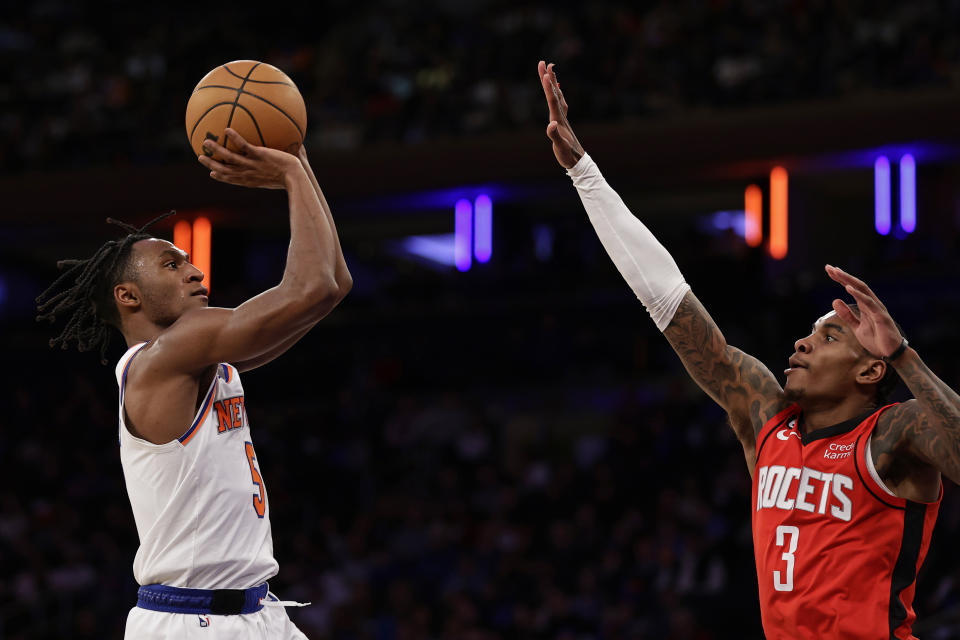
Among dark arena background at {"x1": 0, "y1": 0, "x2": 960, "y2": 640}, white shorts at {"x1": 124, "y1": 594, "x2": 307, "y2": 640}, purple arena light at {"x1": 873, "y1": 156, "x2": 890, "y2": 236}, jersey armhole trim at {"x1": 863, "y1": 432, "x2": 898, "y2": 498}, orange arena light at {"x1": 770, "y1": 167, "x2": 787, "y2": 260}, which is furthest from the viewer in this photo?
orange arena light at {"x1": 770, "y1": 167, "x2": 787, "y2": 260}

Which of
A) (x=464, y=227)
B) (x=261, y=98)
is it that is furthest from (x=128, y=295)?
(x=464, y=227)

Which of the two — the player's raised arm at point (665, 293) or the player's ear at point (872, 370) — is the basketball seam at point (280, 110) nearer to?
the player's raised arm at point (665, 293)

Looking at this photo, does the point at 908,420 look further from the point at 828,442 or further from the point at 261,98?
the point at 261,98

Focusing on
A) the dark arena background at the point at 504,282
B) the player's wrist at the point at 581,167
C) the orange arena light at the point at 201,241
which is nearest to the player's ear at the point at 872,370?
the player's wrist at the point at 581,167

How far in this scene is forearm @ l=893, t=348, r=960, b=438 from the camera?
3311 mm

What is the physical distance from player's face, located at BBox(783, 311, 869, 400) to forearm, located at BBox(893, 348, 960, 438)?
42 cm

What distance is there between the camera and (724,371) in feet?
13.4

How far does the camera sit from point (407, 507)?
12.2 metres

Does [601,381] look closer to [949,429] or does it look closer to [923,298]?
[923,298]

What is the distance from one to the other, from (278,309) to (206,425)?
1.47ft

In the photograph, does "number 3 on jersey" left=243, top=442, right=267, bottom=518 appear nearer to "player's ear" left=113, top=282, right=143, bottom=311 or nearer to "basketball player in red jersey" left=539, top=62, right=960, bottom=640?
"player's ear" left=113, top=282, right=143, bottom=311

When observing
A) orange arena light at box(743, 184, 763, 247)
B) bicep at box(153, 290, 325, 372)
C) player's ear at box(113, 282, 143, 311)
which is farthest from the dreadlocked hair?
orange arena light at box(743, 184, 763, 247)

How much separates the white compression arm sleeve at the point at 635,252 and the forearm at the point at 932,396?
0.86 metres

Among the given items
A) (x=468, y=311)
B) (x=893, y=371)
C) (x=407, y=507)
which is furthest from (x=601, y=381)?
(x=893, y=371)
